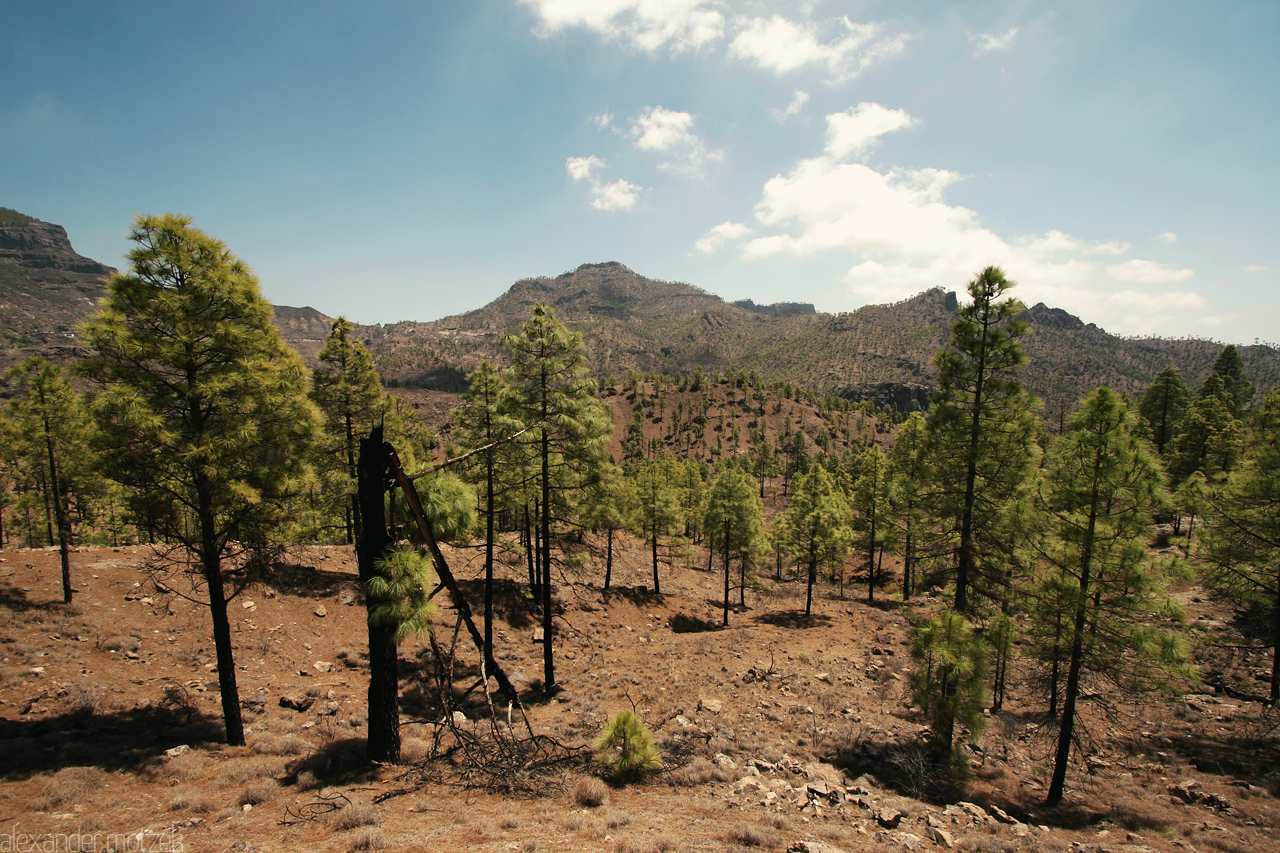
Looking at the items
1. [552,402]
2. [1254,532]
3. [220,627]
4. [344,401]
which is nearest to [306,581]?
[344,401]

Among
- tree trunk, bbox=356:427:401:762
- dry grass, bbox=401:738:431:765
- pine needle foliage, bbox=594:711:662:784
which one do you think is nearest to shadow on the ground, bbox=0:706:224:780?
dry grass, bbox=401:738:431:765

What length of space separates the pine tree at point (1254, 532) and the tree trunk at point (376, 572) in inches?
890

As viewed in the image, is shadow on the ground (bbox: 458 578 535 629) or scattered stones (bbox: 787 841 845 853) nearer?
scattered stones (bbox: 787 841 845 853)

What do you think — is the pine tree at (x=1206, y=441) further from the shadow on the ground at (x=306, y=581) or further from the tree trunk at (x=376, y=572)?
the shadow on the ground at (x=306, y=581)

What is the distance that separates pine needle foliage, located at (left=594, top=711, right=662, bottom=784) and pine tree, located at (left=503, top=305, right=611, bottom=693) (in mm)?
5475

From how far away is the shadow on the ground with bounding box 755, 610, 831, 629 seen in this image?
26609mm

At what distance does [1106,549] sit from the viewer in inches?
416

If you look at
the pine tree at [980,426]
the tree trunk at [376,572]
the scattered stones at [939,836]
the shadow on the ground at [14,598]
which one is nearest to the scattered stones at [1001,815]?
the scattered stones at [939,836]

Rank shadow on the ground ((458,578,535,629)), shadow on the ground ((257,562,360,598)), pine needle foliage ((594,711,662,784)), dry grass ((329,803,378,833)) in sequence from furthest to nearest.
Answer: shadow on the ground ((458,578,535,629))
shadow on the ground ((257,562,360,598))
pine needle foliage ((594,711,662,784))
dry grass ((329,803,378,833))

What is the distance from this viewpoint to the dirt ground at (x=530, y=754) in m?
6.43

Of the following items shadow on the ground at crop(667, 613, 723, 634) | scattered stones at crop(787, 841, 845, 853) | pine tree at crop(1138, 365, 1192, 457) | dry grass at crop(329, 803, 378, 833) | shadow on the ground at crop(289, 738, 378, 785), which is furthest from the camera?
pine tree at crop(1138, 365, 1192, 457)

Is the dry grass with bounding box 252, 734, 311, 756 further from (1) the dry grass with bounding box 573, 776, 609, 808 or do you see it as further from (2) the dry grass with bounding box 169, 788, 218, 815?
(1) the dry grass with bounding box 573, 776, 609, 808

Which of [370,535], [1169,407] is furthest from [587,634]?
[1169,407]

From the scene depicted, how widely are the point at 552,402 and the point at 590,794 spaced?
31.0 ft
